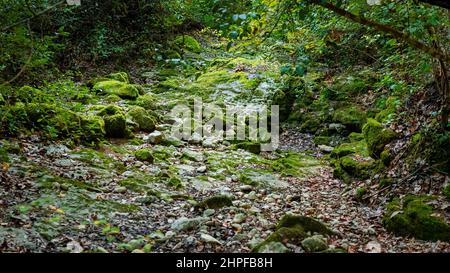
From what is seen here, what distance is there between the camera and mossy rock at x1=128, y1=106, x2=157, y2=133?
850 centimetres

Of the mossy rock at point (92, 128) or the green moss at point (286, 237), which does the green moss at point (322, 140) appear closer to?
the mossy rock at point (92, 128)

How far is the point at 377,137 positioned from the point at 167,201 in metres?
3.55

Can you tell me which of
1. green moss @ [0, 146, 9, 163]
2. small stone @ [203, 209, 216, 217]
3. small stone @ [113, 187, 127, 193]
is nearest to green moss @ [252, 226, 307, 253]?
small stone @ [203, 209, 216, 217]

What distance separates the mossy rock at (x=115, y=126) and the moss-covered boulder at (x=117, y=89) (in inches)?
98.6

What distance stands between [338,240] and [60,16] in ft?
36.2

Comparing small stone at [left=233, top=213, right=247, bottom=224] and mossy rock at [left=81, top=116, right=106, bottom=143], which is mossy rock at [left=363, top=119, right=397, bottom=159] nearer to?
small stone at [left=233, top=213, right=247, bottom=224]

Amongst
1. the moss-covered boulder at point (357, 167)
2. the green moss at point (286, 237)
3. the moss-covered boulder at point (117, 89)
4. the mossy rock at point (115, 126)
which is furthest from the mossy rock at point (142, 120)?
the green moss at point (286, 237)

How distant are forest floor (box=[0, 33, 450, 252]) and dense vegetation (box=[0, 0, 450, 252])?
2 cm

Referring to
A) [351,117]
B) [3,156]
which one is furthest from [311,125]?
[3,156]

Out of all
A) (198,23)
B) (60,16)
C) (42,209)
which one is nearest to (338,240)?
(42,209)

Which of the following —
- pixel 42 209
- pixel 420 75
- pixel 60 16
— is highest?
pixel 60 16

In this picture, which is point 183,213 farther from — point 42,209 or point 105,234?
point 42,209

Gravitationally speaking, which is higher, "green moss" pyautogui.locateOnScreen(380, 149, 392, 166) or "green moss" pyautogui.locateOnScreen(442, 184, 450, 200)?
"green moss" pyautogui.locateOnScreen(380, 149, 392, 166)

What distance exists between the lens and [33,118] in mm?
6320
